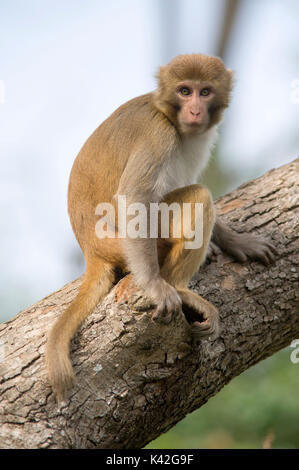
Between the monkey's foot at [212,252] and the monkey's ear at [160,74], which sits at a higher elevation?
the monkey's ear at [160,74]

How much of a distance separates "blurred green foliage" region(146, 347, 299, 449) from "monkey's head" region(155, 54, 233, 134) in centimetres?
407

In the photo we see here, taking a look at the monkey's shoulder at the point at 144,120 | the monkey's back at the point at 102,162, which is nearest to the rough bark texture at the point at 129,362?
the monkey's back at the point at 102,162

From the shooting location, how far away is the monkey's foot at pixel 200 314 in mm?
4668

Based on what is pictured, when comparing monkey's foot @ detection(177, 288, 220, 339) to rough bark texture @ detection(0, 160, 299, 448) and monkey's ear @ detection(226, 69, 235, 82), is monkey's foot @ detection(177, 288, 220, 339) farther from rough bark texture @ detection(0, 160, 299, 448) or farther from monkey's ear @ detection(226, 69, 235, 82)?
monkey's ear @ detection(226, 69, 235, 82)

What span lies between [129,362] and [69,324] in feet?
2.00

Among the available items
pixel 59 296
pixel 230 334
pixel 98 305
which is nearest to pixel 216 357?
pixel 230 334

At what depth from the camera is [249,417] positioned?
749cm

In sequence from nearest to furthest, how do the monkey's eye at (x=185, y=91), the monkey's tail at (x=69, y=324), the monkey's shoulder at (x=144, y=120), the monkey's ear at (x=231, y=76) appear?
1. the monkey's tail at (x=69, y=324)
2. the monkey's shoulder at (x=144, y=120)
3. the monkey's eye at (x=185, y=91)
4. the monkey's ear at (x=231, y=76)

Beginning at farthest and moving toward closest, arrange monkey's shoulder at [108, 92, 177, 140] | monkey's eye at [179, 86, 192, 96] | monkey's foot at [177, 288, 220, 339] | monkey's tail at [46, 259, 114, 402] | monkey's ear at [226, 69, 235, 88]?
monkey's ear at [226, 69, 235, 88], monkey's eye at [179, 86, 192, 96], monkey's shoulder at [108, 92, 177, 140], monkey's foot at [177, 288, 220, 339], monkey's tail at [46, 259, 114, 402]

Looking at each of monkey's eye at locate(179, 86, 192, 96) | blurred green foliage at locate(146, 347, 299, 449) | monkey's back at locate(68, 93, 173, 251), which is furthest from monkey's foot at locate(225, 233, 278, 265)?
blurred green foliage at locate(146, 347, 299, 449)

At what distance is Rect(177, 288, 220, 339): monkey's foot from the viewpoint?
4668 mm


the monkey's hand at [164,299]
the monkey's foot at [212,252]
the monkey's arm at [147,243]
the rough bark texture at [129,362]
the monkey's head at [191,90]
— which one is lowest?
the rough bark texture at [129,362]

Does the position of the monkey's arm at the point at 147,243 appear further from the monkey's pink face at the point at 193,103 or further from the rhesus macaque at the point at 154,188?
the monkey's pink face at the point at 193,103

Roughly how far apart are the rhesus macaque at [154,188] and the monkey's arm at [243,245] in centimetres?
1
